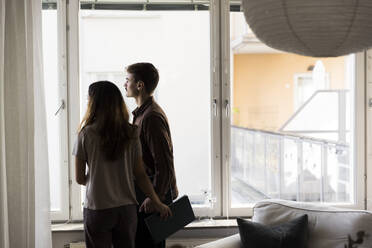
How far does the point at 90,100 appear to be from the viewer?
2.21 meters

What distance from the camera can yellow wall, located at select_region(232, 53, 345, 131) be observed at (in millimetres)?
10062

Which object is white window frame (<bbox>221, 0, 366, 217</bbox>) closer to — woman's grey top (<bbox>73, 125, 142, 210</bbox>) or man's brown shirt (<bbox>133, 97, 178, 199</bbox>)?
man's brown shirt (<bbox>133, 97, 178, 199</bbox>)

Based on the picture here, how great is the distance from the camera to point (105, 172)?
2.18 m

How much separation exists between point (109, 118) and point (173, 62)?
1246 millimetres

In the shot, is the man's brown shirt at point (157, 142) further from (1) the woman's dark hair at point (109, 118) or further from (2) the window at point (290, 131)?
(2) the window at point (290, 131)

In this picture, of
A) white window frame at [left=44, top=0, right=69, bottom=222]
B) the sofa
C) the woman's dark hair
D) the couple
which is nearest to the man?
the couple

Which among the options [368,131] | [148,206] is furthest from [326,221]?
[368,131]

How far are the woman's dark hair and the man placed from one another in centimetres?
12

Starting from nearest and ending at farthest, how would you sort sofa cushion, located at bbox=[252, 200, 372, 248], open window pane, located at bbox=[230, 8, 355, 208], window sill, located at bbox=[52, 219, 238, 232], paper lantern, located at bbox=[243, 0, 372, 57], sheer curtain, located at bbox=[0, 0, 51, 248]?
paper lantern, located at bbox=[243, 0, 372, 57], sofa cushion, located at bbox=[252, 200, 372, 248], sheer curtain, located at bbox=[0, 0, 51, 248], window sill, located at bbox=[52, 219, 238, 232], open window pane, located at bbox=[230, 8, 355, 208]

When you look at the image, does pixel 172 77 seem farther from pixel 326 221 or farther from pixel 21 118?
A: pixel 326 221

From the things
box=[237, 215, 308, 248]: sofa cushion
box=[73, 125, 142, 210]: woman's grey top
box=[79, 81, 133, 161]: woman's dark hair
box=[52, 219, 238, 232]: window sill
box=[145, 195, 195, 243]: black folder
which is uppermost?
box=[79, 81, 133, 161]: woman's dark hair

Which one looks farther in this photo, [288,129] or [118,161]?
[288,129]

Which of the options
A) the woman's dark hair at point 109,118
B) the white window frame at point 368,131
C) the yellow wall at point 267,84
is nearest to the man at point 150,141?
the woman's dark hair at point 109,118

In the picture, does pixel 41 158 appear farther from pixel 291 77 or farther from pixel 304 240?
pixel 291 77
